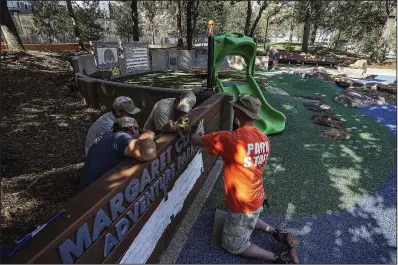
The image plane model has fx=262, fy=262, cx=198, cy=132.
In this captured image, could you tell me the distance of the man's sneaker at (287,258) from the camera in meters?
3.09

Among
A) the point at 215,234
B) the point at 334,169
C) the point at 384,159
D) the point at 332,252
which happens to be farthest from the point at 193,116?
the point at 384,159

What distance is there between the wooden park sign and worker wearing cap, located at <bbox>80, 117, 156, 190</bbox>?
123 mm

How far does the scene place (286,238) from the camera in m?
3.33

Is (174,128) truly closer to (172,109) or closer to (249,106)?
(249,106)

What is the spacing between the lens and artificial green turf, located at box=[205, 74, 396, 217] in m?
4.29

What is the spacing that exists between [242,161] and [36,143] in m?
4.52

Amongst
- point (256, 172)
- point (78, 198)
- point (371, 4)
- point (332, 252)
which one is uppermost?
point (371, 4)

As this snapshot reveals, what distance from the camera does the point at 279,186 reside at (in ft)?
15.4

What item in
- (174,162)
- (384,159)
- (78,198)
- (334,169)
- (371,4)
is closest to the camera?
(78,198)

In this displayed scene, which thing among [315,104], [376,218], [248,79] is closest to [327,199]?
[376,218]

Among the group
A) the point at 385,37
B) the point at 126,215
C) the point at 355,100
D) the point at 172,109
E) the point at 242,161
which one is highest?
the point at 385,37

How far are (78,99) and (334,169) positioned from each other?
771 cm

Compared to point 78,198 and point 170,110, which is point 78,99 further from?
point 78,198

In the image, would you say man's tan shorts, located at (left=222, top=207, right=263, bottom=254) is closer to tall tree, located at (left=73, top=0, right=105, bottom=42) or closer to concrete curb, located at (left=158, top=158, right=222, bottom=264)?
concrete curb, located at (left=158, top=158, right=222, bottom=264)
